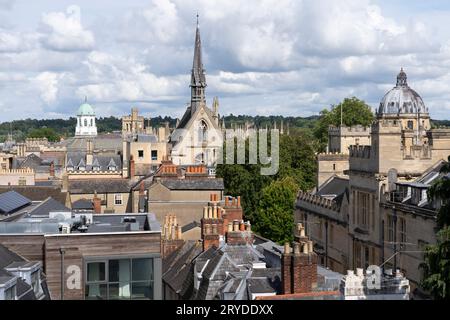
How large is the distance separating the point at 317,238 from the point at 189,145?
55848 mm

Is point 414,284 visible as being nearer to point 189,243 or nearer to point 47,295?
point 189,243

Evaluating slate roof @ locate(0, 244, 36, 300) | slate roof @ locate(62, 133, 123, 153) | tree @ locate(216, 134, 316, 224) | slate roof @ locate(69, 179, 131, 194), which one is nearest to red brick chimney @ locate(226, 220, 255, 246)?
slate roof @ locate(0, 244, 36, 300)

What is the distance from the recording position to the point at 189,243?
34.1 meters

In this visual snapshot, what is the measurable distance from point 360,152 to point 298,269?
69.0ft

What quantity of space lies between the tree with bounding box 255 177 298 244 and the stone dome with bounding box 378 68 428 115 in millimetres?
38126

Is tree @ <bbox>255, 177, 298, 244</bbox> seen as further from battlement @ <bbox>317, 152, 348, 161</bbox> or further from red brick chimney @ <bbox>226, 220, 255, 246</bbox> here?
red brick chimney @ <bbox>226, 220, 255, 246</bbox>

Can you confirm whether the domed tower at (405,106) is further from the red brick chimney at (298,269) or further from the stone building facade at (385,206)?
the red brick chimney at (298,269)

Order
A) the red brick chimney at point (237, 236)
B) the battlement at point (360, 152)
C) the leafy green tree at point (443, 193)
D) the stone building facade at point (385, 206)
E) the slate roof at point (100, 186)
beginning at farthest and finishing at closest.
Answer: the slate roof at point (100, 186), the battlement at point (360, 152), the stone building facade at point (385, 206), the red brick chimney at point (237, 236), the leafy green tree at point (443, 193)

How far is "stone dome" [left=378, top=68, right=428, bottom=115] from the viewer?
9519 cm

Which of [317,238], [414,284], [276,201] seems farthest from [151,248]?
[276,201]

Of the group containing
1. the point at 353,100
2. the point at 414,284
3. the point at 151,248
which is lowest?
the point at 414,284

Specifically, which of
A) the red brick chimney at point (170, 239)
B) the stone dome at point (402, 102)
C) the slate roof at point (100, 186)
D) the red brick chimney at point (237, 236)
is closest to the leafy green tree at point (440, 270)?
the red brick chimney at point (237, 236)

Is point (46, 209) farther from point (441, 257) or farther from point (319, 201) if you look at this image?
point (319, 201)

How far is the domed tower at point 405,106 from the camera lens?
94.1 m
